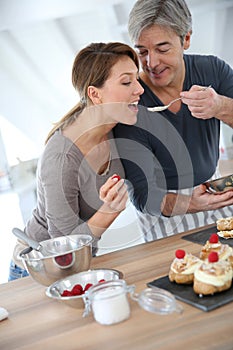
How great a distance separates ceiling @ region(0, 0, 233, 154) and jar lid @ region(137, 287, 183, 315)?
8.08 feet

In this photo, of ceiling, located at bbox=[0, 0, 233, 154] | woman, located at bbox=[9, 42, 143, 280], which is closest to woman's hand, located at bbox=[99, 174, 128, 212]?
woman, located at bbox=[9, 42, 143, 280]

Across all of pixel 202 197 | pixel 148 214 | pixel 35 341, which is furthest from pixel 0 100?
pixel 35 341

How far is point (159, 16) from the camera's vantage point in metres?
1.92

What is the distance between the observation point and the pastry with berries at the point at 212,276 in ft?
3.82

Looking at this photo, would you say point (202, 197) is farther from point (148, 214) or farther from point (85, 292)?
point (85, 292)

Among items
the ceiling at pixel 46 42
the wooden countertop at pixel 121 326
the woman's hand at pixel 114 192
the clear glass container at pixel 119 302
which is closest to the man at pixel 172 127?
the woman's hand at pixel 114 192

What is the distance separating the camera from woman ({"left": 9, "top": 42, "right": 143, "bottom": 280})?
68.7 inches

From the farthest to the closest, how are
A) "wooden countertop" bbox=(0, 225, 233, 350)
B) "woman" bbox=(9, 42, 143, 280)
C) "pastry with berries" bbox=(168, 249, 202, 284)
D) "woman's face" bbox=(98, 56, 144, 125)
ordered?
"woman's face" bbox=(98, 56, 144, 125), "woman" bbox=(9, 42, 143, 280), "pastry with berries" bbox=(168, 249, 202, 284), "wooden countertop" bbox=(0, 225, 233, 350)

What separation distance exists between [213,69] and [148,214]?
Answer: 638 mm

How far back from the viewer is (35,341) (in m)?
1.16

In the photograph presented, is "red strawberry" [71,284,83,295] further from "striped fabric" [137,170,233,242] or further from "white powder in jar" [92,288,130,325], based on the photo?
"striped fabric" [137,170,233,242]

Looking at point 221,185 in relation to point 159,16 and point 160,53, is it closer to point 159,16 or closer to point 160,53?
point 160,53

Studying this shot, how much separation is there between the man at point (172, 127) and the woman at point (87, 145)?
0.33 ft

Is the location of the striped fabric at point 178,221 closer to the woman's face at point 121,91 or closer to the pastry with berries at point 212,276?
Result: the woman's face at point 121,91
